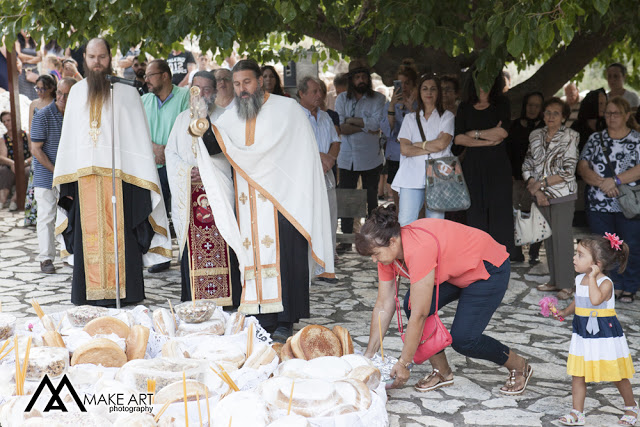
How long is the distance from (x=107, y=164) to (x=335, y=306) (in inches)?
86.6

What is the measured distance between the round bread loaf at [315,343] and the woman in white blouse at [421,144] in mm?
2885

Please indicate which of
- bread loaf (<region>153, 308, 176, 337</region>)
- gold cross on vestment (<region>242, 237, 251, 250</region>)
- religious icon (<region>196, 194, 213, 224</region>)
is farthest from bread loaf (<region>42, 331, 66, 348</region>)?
religious icon (<region>196, 194, 213, 224</region>)

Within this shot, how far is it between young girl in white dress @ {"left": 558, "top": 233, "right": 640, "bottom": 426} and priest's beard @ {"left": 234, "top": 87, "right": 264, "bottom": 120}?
2544 millimetres

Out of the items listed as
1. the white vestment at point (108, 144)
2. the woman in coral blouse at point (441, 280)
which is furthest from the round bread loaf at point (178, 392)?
the white vestment at point (108, 144)

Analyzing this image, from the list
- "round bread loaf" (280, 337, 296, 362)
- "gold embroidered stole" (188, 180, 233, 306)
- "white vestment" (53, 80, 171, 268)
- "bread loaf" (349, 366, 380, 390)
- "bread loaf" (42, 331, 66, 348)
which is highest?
"white vestment" (53, 80, 171, 268)

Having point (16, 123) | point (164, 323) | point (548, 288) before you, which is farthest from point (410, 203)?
point (16, 123)

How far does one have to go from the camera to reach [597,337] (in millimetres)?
4180

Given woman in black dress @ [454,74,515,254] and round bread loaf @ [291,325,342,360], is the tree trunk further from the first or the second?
round bread loaf @ [291,325,342,360]

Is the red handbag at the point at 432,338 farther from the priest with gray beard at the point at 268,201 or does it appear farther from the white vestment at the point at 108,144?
the white vestment at the point at 108,144

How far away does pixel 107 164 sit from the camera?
6566 millimetres

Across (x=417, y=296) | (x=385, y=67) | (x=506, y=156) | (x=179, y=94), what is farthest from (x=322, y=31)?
(x=417, y=296)

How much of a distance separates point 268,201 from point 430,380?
179 centimetres

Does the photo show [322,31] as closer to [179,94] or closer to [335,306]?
[179,94]

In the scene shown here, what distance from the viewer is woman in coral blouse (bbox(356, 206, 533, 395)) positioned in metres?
4.16
